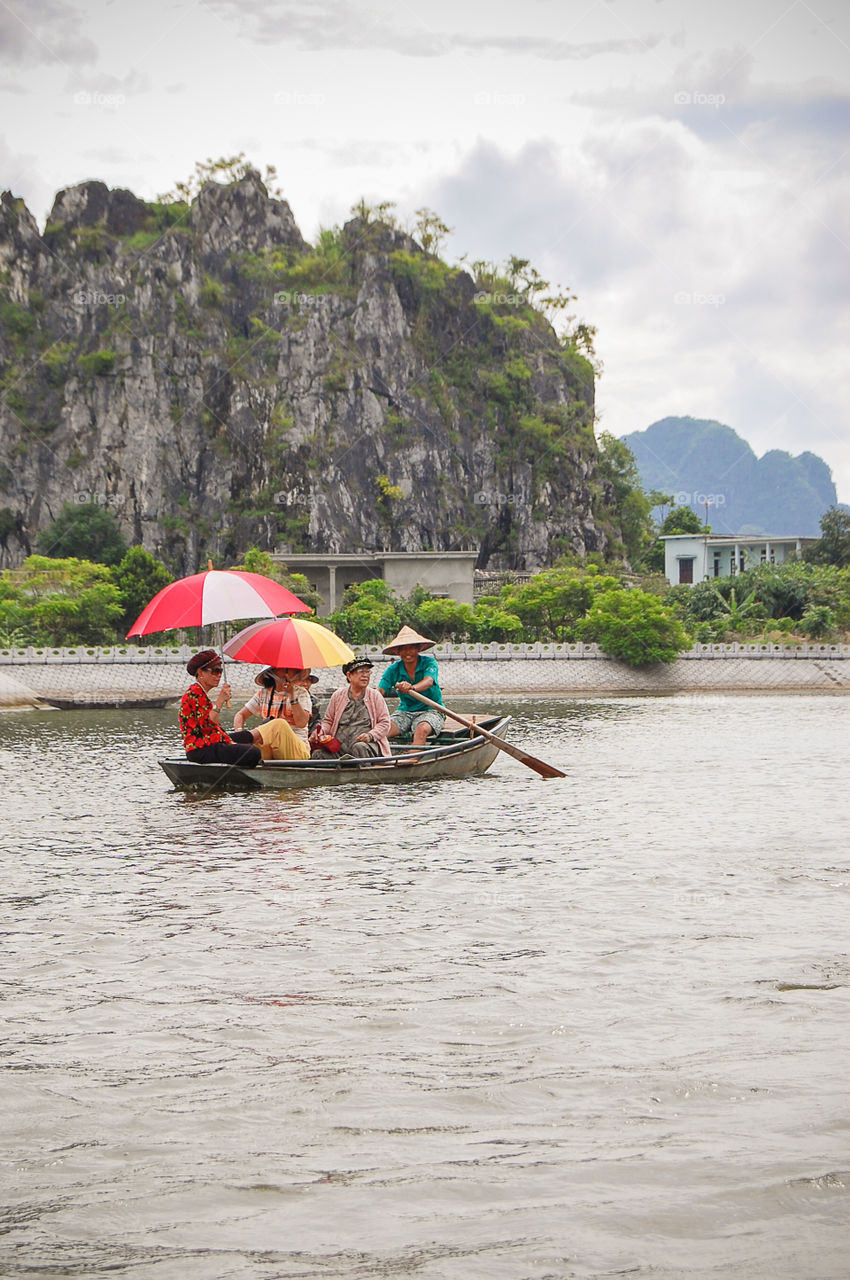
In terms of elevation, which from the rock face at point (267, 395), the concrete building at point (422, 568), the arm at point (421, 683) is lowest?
the arm at point (421, 683)

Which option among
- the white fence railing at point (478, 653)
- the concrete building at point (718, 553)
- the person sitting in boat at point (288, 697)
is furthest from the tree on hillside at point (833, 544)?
the person sitting in boat at point (288, 697)

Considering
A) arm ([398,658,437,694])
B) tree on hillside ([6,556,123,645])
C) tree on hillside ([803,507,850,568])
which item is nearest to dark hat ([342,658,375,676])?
arm ([398,658,437,694])

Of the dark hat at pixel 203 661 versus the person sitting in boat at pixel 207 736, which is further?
the person sitting in boat at pixel 207 736

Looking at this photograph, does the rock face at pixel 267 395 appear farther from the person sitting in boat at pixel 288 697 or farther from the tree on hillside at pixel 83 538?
the person sitting in boat at pixel 288 697

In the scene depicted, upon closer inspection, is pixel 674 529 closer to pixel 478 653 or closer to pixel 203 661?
pixel 478 653

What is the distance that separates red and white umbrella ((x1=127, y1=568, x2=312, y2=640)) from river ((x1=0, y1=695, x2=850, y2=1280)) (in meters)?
3.35

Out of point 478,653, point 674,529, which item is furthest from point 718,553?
point 478,653

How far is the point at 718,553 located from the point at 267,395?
3552cm

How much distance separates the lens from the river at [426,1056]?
394cm

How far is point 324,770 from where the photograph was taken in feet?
50.6

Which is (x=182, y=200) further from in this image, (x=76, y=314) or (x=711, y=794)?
(x=711, y=794)

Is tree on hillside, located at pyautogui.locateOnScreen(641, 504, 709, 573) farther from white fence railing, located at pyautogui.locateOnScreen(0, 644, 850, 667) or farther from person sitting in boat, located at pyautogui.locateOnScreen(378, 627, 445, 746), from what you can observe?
person sitting in boat, located at pyautogui.locateOnScreen(378, 627, 445, 746)

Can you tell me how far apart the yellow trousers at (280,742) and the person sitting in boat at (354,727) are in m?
0.64

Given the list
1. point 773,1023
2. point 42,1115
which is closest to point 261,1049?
point 42,1115
